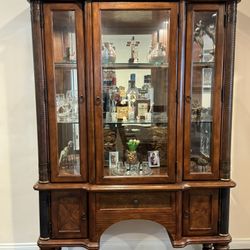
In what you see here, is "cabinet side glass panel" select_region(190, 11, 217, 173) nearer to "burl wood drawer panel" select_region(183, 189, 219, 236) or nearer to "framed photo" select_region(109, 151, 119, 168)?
"burl wood drawer panel" select_region(183, 189, 219, 236)

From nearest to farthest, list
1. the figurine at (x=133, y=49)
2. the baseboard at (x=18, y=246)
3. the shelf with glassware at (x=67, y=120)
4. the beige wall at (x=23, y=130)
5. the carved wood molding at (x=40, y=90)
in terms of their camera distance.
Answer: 1. the carved wood molding at (x=40, y=90)
2. the shelf with glassware at (x=67, y=120)
3. the figurine at (x=133, y=49)
4. the beige wall at (x=23, y=130)
5. the baseboard at (x=18, y=246)

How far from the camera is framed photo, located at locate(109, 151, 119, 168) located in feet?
6.23

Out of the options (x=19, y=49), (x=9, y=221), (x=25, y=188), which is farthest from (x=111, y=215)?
(x=19, y=49)

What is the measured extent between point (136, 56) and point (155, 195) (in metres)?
0.94

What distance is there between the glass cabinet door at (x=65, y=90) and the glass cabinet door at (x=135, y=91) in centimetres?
11

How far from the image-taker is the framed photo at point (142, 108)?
1.91 meters

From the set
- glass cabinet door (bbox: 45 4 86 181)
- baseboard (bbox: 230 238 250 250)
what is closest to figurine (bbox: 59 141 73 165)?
glass cabinet door (bbox: 45 4 86 181)

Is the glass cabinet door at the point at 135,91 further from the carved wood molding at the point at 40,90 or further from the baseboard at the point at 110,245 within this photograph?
the baseboard at the point at 110,245

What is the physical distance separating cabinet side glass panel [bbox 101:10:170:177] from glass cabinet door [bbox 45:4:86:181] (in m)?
0.16

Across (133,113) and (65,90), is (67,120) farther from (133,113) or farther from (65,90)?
(133,113)

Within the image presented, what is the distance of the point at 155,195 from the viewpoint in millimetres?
1797

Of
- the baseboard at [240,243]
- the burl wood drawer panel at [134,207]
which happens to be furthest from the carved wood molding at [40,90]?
the baseboard at [240,243]

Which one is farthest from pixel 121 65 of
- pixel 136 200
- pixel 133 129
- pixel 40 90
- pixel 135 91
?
pixel 136 200

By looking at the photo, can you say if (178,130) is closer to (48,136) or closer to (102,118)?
(102,118)
